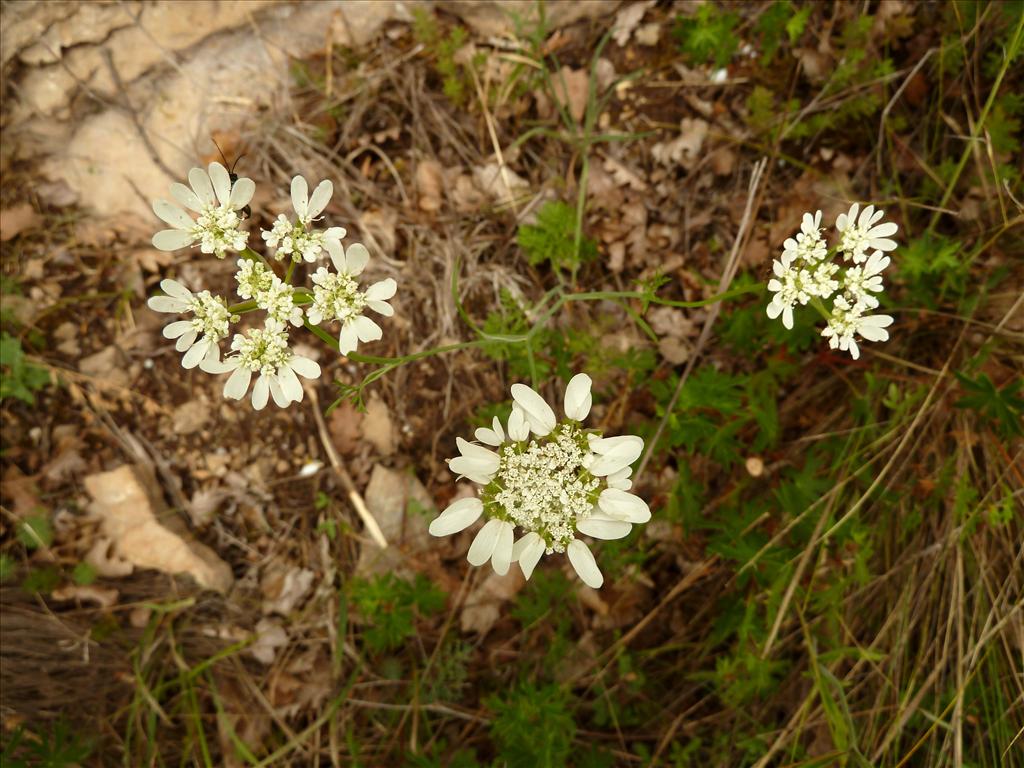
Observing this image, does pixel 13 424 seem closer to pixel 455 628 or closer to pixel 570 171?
pixel 455 628

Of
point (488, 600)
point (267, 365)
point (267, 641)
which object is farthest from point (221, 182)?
point (267, 641)

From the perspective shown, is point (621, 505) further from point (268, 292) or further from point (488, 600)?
point (488, 600)

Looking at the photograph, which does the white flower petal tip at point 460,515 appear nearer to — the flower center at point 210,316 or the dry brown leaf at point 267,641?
the flower center at point 210,316

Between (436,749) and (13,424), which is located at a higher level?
(13,424)

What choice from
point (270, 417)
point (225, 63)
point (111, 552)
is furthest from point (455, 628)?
point (225, 63)

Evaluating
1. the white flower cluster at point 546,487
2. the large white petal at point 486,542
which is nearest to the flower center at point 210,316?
the white flower cluster at point 546,487

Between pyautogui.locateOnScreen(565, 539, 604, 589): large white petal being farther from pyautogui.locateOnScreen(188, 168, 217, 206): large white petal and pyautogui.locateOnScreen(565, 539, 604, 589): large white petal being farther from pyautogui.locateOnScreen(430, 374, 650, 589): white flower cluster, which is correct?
pyautogui.locateOnScreen(188, 168, 217, 206): large white petal
